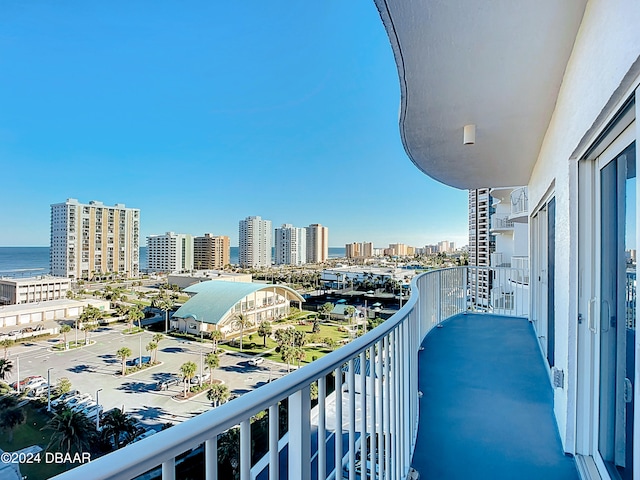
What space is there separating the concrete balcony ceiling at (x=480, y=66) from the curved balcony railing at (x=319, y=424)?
1440 millimetres

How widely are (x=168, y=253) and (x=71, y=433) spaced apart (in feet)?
104

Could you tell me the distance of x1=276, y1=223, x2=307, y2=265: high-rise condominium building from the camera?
40.9 metres

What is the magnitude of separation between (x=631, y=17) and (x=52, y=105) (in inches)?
1684

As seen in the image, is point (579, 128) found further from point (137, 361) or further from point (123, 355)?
→ point (137, 361)

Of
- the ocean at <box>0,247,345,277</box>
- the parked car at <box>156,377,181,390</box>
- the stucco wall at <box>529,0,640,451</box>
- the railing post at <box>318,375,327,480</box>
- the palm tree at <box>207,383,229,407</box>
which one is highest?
the stucco wall at <box>529,0,640,451</box>

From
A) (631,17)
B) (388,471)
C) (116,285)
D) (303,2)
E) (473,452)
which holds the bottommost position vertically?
(116,285)

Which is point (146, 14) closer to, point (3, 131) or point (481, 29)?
point (3, 131)

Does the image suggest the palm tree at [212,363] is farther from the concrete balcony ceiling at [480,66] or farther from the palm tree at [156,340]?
the concrete balcony ceiling at [480,66]

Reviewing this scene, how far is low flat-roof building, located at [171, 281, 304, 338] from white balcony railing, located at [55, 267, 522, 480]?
20.8m

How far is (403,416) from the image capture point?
1572mm

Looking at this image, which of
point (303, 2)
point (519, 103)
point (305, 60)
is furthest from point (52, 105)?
point (519, 103)

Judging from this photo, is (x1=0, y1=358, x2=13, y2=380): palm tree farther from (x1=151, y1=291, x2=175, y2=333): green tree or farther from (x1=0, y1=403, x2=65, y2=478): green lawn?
(x1=151, y1=291, x2=175, y2=333): green tree

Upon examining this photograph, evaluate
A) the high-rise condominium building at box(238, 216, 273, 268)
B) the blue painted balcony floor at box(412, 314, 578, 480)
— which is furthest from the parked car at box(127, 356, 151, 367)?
the high-rise condominium building at box(238, 216, 273, 268)

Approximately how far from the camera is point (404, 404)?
1.60m
